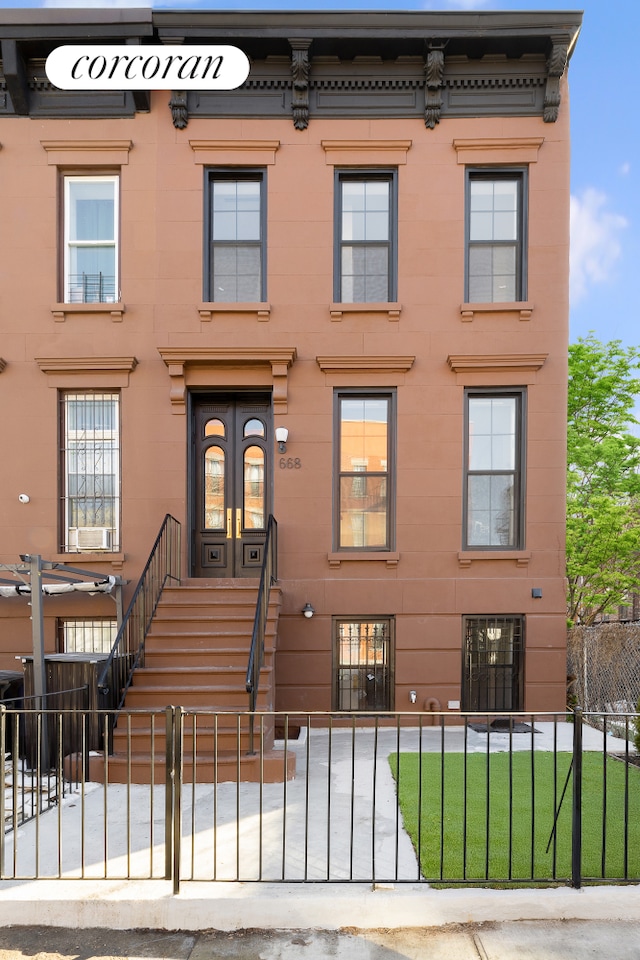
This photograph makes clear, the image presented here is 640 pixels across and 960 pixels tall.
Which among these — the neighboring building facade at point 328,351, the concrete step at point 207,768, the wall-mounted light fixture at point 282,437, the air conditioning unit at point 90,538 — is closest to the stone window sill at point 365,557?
the neighboring building facade at point 328,351

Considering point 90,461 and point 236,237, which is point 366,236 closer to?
point 236,237

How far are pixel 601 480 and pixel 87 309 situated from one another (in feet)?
34.7

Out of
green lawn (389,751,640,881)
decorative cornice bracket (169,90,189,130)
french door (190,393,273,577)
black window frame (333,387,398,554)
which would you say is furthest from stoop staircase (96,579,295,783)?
decorative cornice bracket (169,90,189,130)

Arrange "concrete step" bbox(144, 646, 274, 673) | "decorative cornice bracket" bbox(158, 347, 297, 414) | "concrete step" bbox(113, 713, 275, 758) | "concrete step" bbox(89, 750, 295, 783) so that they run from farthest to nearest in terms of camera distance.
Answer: "decorative cornice bracket" bbox(158, 347, 297, 414) → "concrete step" bbox(144, 646, 274, 673) → "concrete step" bbox(113, 713, 275, 758) → "concrete step" bbox(89, 750, 295, 783)

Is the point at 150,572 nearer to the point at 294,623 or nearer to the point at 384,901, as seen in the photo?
the point at 294,623

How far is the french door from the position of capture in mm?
9500

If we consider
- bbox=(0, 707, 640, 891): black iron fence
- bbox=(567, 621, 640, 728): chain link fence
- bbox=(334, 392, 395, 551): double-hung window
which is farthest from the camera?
bbox=(567, 621, 640, 728): chain link fence

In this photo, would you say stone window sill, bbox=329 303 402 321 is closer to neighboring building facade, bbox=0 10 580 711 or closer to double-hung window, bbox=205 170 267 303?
neighboring building facade, bbox=0 10 580 711

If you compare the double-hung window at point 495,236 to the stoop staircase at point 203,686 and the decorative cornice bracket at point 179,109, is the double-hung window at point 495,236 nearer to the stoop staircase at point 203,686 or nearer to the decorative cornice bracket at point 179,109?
the decorative cornice bracket at point 179,109

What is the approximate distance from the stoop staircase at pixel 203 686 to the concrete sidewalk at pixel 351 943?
80.5 inches

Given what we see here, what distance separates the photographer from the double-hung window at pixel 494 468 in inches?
369

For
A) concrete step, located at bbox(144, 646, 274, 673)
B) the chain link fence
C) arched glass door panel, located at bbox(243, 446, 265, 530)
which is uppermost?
arched glass door panel, located at bbox(243, 446, 265, 530)

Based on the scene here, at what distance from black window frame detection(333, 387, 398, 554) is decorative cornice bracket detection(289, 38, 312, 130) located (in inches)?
157

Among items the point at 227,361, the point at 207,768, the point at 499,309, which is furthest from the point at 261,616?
the point at 499,309
